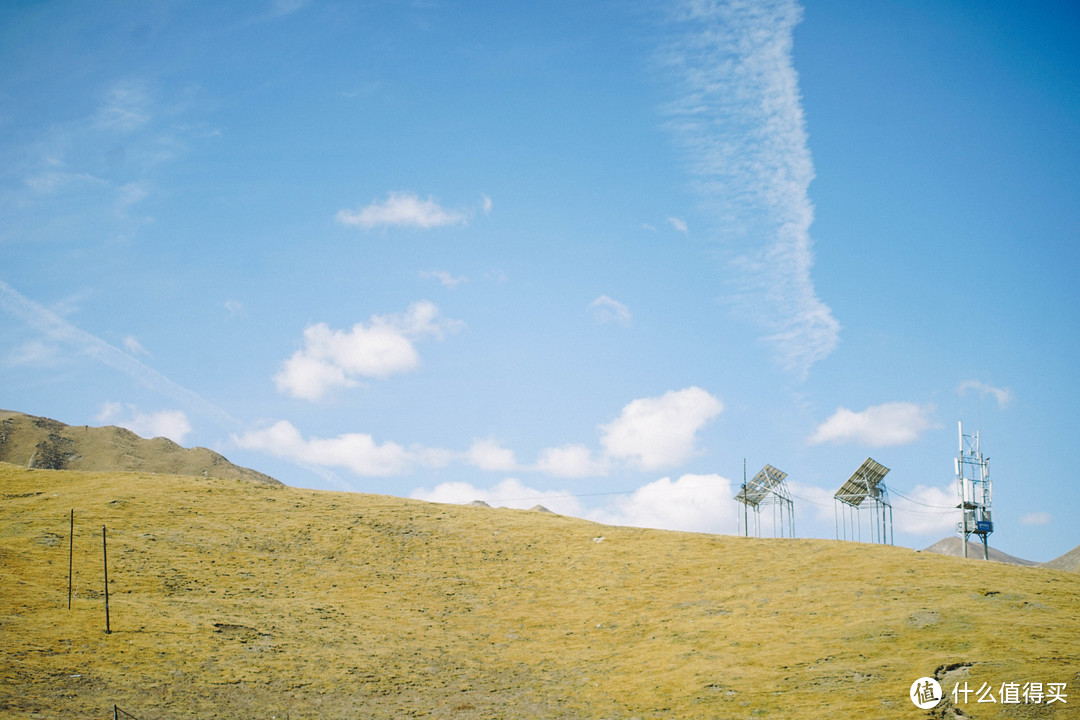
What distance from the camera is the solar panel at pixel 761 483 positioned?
2736 inches

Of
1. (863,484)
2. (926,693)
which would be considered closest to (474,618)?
(926,693)

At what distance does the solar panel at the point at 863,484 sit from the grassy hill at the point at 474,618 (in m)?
12.6

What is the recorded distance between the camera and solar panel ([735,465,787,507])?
69.5 meters

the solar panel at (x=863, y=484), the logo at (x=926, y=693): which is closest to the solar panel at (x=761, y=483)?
the solar panel at (x=863, y=484)

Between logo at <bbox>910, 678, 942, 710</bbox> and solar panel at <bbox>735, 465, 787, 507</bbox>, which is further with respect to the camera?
solar panel at <bbox>735, 465, 787, 507</bbox>

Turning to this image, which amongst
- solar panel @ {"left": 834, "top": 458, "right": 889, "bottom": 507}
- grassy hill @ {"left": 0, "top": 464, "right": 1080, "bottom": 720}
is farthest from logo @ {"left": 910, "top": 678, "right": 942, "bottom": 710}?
solar panel @ {"left": 834, "top": 458, "right": 889, "bottom": 507}

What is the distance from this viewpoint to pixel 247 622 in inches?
1736

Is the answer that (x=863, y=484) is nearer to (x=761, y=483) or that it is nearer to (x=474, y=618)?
(x=761, y=483)

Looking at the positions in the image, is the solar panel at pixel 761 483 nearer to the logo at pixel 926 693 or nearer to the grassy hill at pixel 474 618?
the grassy hill at pixel 474 618

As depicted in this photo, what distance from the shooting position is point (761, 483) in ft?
229

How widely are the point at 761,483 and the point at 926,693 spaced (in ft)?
129

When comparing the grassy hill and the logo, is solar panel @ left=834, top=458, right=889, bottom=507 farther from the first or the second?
the logo

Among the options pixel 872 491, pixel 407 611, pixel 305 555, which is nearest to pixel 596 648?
pixel 407 611

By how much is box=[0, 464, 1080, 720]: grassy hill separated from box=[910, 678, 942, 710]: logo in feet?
1.23
